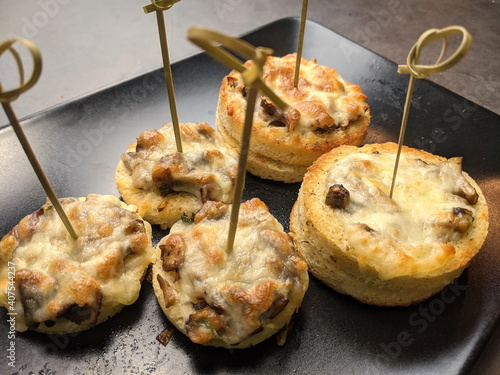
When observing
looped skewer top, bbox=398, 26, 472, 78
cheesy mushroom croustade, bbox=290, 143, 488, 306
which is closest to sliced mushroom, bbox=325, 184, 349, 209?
cheesy mushroom croustade, bbox=290, 143, 488, 306

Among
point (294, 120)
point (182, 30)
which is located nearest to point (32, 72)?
point (294, 120)

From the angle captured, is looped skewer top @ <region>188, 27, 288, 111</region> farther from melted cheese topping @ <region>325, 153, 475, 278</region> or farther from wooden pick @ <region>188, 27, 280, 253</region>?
melted cheese topping @ <region>325, 153, 475, 278</region>

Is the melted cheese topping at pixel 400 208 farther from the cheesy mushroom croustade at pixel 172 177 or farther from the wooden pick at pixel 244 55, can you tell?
the wooden pick at pixel 244 55

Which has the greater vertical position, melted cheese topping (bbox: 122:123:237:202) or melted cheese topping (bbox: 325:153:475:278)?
melted cheese topping (bbox: 325:153:475:278)

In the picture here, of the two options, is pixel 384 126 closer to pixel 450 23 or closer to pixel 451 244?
pixel 451 244

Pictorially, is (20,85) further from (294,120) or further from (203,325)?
(294,120)

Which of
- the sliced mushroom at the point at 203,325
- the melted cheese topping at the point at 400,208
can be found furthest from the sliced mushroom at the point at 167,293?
the melted cheese topping at the point at 400,208
